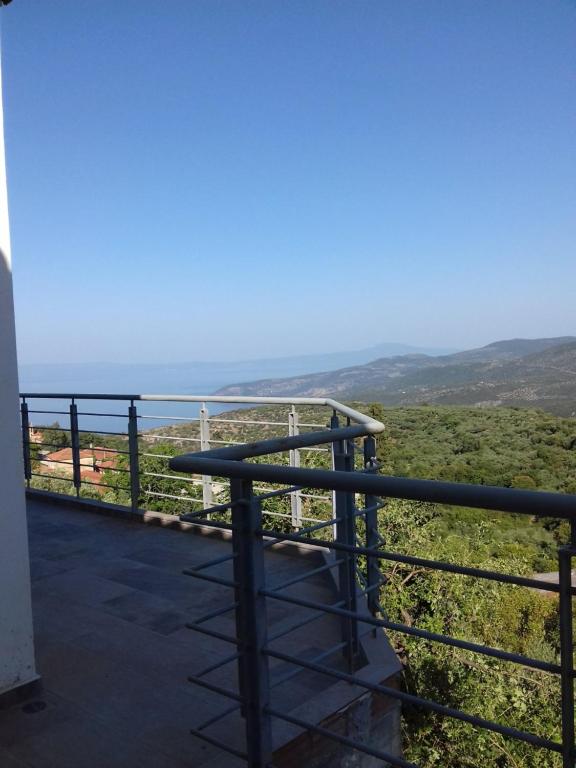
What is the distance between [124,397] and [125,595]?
2083 millimetres

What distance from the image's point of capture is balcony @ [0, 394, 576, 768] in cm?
136

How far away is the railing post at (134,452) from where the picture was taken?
17.3 feet

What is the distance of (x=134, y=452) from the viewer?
528 centimetres

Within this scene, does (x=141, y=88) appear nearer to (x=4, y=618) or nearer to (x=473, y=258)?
(x=4, y=618)

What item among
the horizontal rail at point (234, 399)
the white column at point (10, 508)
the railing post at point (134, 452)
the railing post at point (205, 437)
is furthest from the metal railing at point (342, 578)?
the railing post at point (134, 452)

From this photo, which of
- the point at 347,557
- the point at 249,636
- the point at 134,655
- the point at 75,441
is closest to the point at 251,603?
the point at 249,636

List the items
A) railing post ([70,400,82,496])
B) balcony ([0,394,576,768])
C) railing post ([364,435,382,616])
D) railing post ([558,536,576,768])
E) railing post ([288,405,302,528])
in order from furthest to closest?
railing post ([70,400,82,496]), railing post ([288,405,302,528]), railing post ([364,435,382,616]), balcony ([0,394,576,768]), railing post ([558,536,576,768])

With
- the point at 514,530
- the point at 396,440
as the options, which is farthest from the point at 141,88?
the point at 514,530

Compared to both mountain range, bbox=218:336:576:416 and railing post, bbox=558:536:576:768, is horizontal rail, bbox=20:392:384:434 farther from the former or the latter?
mountain range, bbox=218:336:576:416

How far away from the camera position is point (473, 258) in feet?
142

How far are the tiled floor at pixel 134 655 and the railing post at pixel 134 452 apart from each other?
2.28ft

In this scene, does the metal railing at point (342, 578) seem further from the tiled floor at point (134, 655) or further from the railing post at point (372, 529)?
the tiled floor at point (134, 655)

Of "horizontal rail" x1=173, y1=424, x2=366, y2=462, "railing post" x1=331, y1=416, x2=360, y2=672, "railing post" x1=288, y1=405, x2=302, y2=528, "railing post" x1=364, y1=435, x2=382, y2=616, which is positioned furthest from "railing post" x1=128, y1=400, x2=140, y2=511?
"horizontal rail" x1=173, y1=424, x2=366, y2=462

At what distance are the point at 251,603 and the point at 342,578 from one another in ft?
2.28
